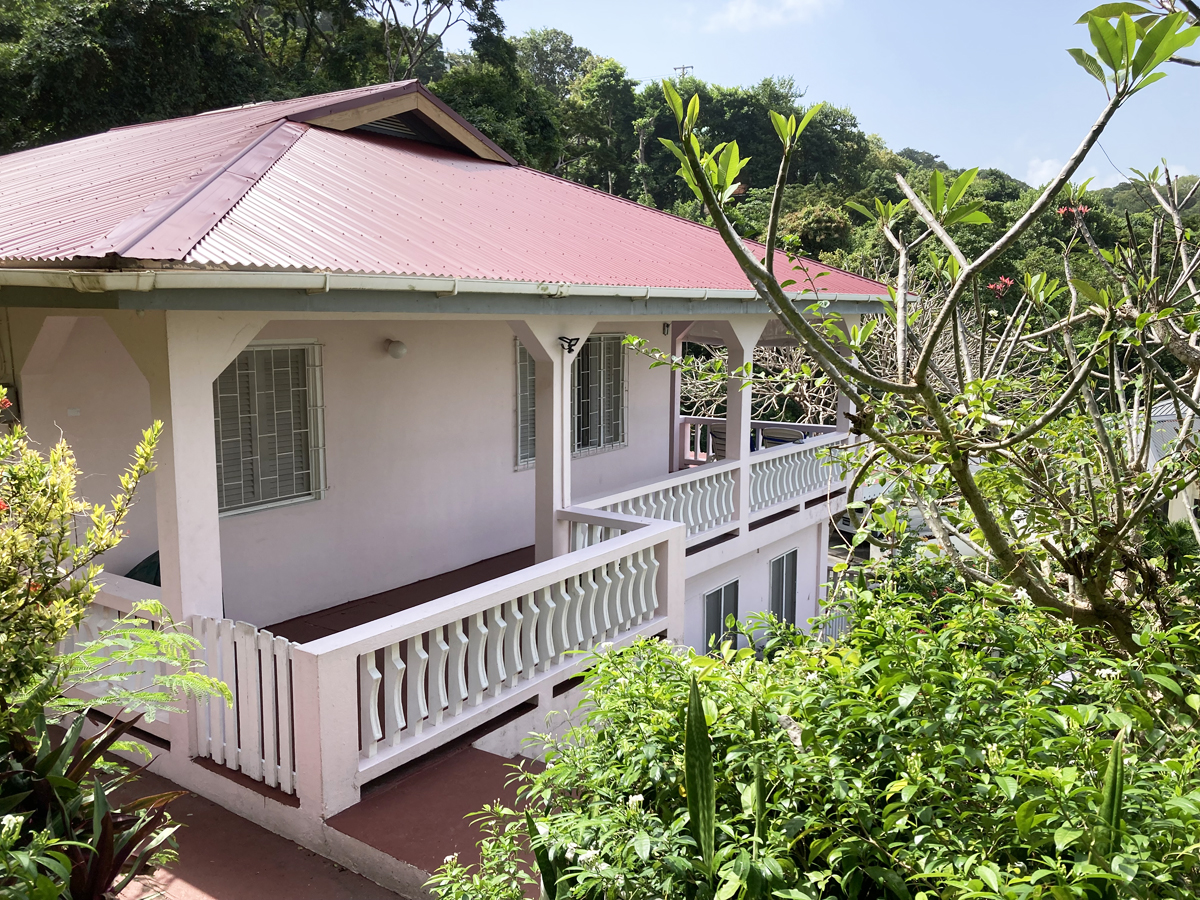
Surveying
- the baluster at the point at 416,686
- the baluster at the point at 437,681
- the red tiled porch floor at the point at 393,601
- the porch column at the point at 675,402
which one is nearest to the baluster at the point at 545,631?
the baluster at the point at 437,681

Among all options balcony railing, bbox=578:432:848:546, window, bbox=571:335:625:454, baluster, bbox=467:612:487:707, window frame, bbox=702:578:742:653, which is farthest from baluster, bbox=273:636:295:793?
window frame, bbox=702:578:742:653

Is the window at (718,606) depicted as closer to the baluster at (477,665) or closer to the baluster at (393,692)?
the baluster at (477,665)

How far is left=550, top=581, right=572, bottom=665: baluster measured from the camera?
21.0ft

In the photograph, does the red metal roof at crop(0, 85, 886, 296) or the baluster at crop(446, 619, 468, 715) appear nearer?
the red metal roof at crop(0, 85, 886, 296)

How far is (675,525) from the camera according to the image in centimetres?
770

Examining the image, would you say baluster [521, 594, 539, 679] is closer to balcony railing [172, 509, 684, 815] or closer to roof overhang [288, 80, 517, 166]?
balcony railing [172, 509, 684, 815]

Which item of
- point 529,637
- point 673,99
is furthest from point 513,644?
point 673,99

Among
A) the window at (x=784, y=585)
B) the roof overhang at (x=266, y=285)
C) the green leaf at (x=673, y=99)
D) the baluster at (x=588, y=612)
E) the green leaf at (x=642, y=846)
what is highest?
the green leaf at (x=673, y=99)

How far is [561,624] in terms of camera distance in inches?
250

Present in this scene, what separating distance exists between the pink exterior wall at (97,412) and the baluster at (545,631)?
291 centimetres

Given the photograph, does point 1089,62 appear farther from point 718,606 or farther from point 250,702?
point 718,606

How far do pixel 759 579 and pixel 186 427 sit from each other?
875 centimetres

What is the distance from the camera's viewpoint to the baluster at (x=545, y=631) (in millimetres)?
6250

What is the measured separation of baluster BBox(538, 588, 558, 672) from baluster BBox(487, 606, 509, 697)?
1.50 ft
